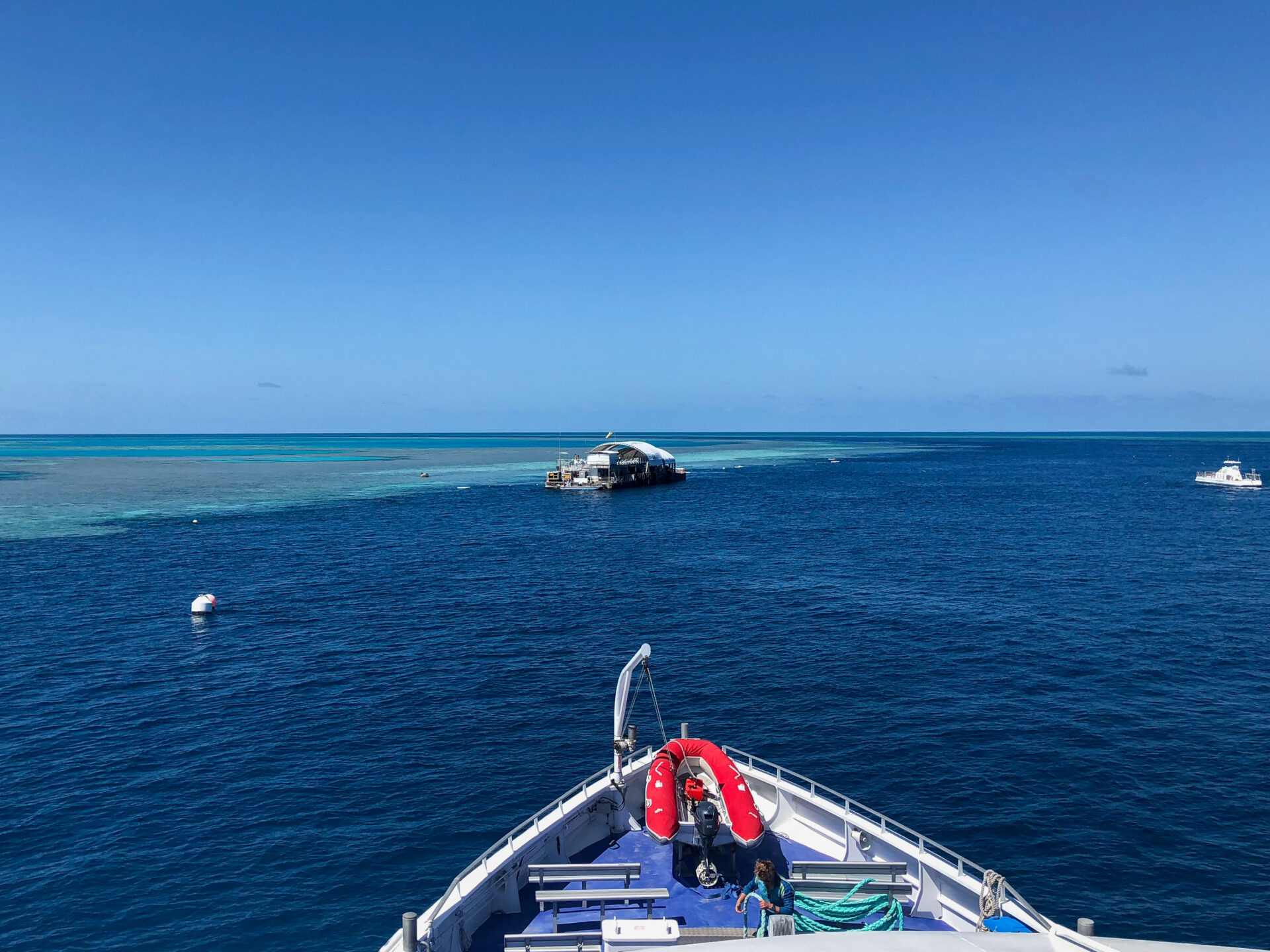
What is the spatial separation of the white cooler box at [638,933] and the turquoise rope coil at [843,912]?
1.49 metres

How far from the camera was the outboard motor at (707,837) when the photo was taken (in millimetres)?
16219

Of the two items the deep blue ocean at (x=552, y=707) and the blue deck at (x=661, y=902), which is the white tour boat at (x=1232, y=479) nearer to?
the deep blue ocean at (x=552, y=707)

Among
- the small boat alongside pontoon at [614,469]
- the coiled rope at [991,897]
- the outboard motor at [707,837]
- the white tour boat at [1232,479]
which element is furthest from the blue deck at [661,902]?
the white tour boat at [1232,479]

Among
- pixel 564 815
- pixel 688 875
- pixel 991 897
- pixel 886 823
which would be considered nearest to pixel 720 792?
pixel 688 875

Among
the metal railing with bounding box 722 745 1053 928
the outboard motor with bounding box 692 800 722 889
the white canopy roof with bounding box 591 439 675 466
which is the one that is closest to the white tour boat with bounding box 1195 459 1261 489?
the white canopy roof with bounding box 591 439 675 466

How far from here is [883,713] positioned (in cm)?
3459

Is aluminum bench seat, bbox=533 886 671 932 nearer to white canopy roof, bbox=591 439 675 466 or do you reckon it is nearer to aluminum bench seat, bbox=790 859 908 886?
aluminum bench seat, bbox=790 859 908 886

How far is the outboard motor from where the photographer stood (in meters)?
16.2

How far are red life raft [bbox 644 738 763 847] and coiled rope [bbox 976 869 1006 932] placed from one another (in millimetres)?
4755

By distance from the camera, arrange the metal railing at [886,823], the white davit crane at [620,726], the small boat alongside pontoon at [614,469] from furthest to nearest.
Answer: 1. the small boat alongside pontoon at [614,469]
2. the white davit crane at [620,726]
3. the metal railing at [886,823]

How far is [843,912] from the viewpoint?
14.4 m

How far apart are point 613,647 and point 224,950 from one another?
27501 mm

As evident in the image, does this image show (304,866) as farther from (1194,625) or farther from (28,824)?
(1194,625)

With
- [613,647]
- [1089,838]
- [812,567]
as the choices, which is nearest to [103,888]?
[613,647]
